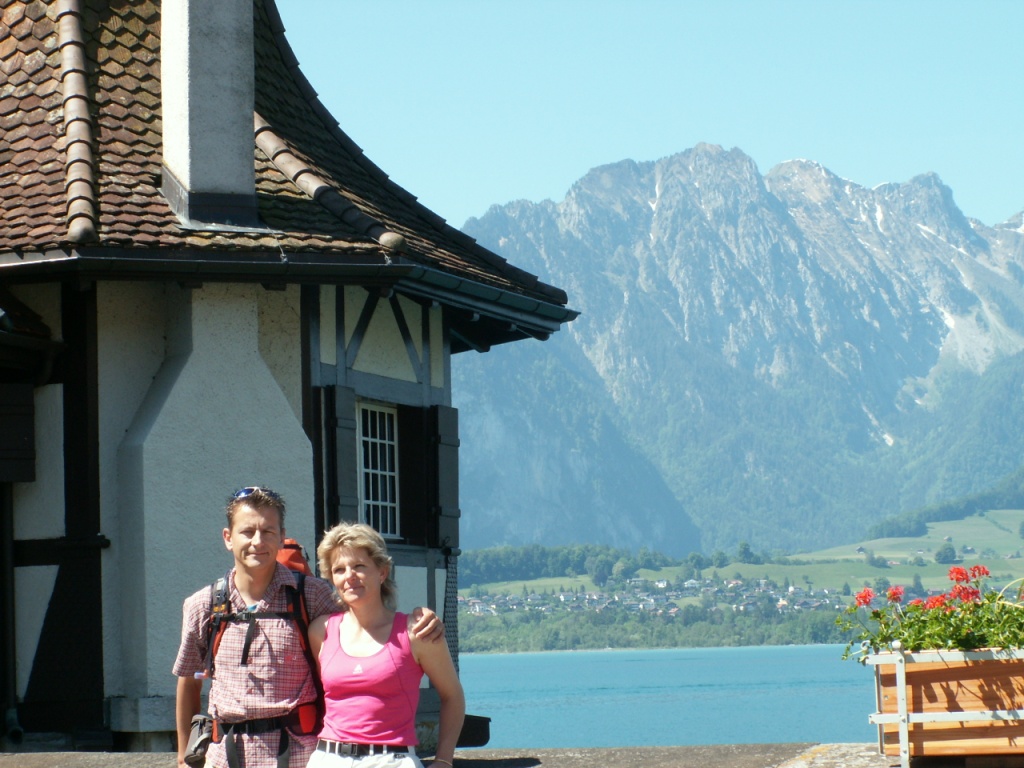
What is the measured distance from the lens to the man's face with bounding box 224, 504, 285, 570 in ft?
20.4

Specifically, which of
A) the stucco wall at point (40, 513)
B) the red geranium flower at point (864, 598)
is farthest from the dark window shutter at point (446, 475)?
the red geranium flower at point (864, 598)

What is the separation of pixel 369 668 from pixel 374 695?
92mm

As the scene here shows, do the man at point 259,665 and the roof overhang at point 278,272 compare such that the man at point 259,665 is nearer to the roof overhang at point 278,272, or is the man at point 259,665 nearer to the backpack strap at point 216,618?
the backpack strap at point 216,618

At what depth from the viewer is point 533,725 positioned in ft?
390

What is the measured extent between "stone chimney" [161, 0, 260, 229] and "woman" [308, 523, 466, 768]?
668 cm

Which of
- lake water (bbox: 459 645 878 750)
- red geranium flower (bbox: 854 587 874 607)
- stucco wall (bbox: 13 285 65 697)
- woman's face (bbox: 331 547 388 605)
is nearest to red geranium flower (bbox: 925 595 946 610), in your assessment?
red geranium flower (bbox: 854 587 874 607)

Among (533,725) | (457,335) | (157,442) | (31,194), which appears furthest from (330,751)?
(533,725)

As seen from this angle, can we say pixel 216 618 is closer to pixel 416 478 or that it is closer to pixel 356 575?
pixel 356 575

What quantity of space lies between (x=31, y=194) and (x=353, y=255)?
2.27m

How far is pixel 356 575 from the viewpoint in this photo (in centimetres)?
600

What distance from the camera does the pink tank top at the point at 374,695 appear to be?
19.5 ft

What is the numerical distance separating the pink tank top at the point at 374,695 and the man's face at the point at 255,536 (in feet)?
1.52

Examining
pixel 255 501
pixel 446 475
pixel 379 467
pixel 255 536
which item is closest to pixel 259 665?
pixel 255 536

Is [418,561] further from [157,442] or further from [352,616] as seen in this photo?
[352,616]
